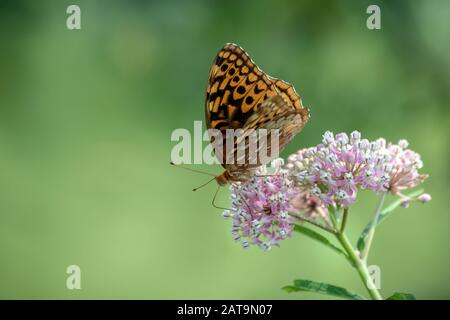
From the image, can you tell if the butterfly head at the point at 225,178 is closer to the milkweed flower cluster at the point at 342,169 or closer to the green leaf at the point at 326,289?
the milkweed flower cluster at the point at 342,169

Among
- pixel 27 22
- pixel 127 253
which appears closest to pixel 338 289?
pixel 127 253

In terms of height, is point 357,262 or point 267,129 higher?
point 267,129

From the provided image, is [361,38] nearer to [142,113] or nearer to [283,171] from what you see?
[142,113]

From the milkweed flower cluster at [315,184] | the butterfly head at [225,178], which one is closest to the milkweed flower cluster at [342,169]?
the milkweed flower cluster at [315,184]

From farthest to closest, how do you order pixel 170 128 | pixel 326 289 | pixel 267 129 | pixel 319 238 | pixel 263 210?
pixel 170 128, pixel 267 129, pixel 263 210, pixel 319 238, pixel 326 289

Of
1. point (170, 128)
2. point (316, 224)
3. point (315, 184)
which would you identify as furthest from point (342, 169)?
point (170, 128)

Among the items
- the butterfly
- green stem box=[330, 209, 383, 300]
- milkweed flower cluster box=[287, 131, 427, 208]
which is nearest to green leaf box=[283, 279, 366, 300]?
Answer: green stem box=[330, 209, 383, 300]

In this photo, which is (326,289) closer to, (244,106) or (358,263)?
(358,263)
